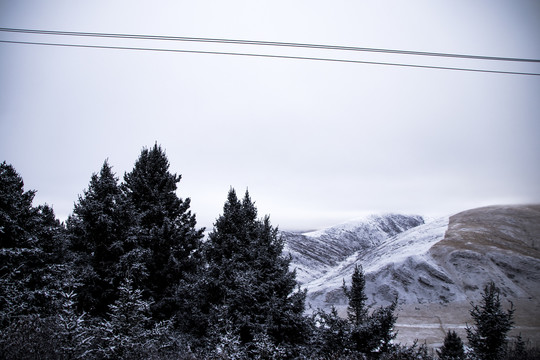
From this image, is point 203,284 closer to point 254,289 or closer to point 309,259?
point 254,289

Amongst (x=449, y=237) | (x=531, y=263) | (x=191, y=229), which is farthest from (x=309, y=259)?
(x=191, y=229)

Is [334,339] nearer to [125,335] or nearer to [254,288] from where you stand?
[254,288]

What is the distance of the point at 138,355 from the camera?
642cm

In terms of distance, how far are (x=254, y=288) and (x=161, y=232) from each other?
22.7 ft

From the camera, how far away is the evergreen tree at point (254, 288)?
12.1 m

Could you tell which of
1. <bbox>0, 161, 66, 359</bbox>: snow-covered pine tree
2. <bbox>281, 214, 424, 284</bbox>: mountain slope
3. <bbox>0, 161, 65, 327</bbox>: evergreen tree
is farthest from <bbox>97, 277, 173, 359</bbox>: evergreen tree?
<bbox>281, 214, 424, 284</bbox>: mountain slope

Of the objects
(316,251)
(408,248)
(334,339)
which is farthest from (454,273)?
(316,251)

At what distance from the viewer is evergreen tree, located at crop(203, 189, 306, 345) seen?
1211 centimetres

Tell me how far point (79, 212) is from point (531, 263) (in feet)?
300

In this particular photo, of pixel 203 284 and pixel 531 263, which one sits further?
pixel 531 263

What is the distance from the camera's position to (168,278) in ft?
50.5

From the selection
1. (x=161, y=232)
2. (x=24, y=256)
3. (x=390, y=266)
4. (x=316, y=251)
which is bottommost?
(x=316, y=251)

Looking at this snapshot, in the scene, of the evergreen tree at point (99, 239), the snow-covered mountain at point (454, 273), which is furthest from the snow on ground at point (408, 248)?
the evergreen tree at point (99, 239)

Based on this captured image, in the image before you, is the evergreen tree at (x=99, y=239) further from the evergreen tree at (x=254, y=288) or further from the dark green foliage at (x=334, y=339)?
the dark green foliage at (x=334, y=339)
